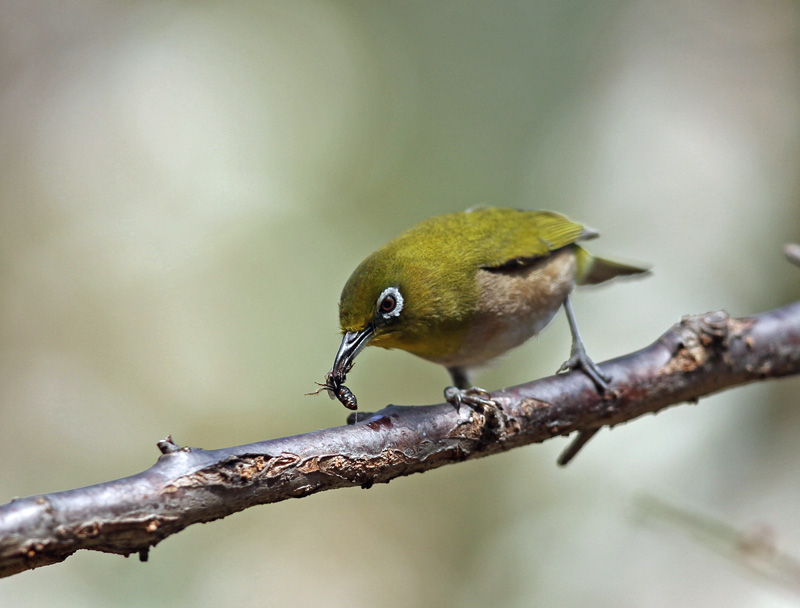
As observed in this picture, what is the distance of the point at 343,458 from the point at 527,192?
686cm

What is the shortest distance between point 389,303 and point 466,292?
0.65 metres

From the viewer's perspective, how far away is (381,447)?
300 centimetres

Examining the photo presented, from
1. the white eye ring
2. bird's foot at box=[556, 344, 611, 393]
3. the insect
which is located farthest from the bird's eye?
bird's foot at box=[556, 344, 611, 393]

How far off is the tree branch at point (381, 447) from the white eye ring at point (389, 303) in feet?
2.29

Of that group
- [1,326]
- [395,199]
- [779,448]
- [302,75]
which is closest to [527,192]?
[395,199]

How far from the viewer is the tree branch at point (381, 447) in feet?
7.52

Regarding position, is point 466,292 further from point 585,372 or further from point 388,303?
point 585,372

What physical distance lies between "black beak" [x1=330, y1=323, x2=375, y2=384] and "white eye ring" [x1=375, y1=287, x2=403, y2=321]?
0.35ft

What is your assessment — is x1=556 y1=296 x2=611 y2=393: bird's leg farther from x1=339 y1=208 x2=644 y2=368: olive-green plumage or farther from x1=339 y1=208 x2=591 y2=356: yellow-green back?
x1=339 y1=208 x2=591 y2=356: yellow-green back

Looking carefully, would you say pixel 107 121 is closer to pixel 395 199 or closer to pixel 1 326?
pixel 1 326

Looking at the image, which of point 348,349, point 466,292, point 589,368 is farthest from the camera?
point 466,292

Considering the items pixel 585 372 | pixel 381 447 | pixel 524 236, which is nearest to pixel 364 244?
pixel 524 236

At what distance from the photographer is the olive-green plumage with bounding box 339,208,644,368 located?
4.00m

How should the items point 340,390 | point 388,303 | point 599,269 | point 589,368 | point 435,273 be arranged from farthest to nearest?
point 599,269 < point 435,273 < point 589,368 < point 388,303 < point 340,390
